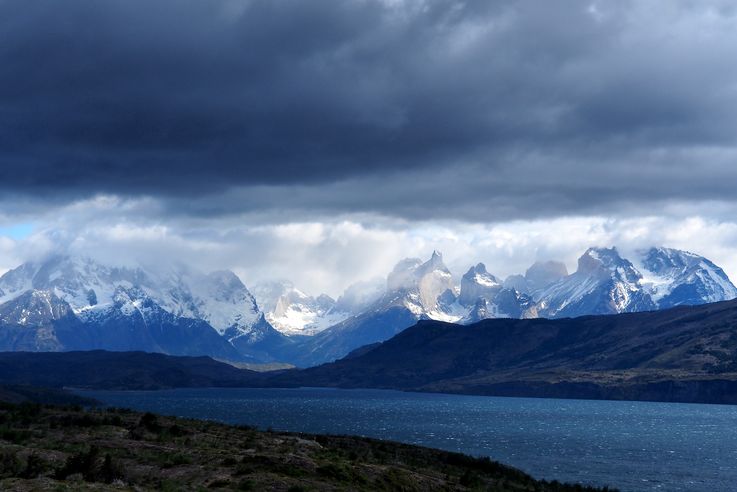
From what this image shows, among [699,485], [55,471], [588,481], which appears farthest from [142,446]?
[699,485]

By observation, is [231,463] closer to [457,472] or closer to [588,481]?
[457,472]

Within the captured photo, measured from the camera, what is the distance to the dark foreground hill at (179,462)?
7156 cm

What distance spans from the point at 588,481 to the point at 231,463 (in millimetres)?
90363

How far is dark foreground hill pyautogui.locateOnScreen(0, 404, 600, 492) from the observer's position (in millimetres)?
71562

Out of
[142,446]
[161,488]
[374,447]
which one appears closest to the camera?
[161,488]

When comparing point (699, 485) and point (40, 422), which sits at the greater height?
point (40, 422)

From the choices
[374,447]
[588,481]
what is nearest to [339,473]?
[374,447]

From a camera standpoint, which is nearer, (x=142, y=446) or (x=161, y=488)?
(x=161, y=488)

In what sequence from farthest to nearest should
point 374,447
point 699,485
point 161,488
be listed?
point 699,485 → point 374,447 → point 161,488

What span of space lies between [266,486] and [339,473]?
1212cm

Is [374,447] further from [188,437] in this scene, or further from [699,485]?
[699,485]

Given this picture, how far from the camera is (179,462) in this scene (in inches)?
3312

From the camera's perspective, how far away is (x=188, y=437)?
10988 centimetres

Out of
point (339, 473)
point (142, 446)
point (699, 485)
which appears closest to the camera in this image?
point (339, 473)
